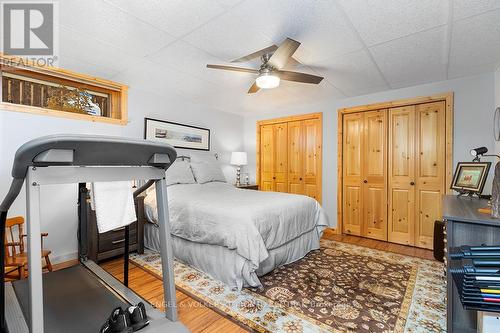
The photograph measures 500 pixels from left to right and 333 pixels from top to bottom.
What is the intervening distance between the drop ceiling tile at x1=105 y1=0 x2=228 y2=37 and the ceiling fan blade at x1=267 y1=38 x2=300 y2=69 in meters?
0.55

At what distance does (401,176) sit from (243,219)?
275cm

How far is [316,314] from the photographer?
184cm

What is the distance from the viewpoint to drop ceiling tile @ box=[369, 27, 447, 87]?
2.21m

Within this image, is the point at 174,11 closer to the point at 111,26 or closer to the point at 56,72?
the point at 111,26

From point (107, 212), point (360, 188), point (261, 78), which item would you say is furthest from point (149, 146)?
point (360, 188)

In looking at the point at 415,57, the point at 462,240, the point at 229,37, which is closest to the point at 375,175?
the point at 415,57

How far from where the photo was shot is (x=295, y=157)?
4.70 m

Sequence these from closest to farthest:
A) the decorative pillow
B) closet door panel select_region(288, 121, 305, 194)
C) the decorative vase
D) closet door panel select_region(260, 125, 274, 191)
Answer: the decorative vase, the decorative pillow, closet door panel select_region(288, 121, 305, 194), closet door panel select_region(260, 125, 274, 191)

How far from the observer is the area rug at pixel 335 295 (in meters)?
1.74

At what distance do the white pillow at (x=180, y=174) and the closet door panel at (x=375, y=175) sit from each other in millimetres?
2826

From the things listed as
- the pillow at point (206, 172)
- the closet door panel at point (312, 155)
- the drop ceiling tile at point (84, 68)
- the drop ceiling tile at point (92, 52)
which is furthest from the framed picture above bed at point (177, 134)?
the closet door panel at point (312, 155)

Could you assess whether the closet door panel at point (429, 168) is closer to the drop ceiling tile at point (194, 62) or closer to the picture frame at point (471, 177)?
the picture frame at point (471, 177)

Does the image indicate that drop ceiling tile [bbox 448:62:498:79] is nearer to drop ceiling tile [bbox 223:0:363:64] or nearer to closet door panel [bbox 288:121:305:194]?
drop ceiling tile [bbox 223:0:363:64]

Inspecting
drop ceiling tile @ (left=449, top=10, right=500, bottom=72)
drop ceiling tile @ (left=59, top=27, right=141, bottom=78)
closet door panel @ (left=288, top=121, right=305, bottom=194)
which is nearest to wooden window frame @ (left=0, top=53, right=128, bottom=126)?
drop ceiling tile @ (left=59, top=27, right=141, bottom=78)
